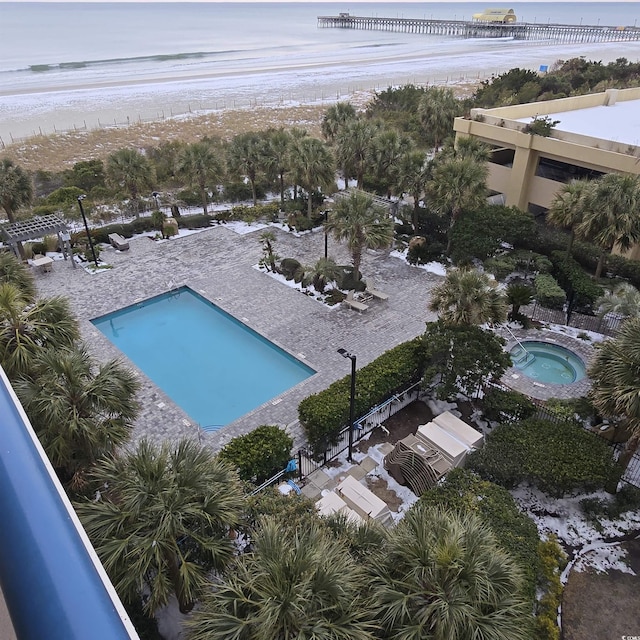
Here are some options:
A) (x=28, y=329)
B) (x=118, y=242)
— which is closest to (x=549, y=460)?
(x=28, y=329)

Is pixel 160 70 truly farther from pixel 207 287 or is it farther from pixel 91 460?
pixel 91 460

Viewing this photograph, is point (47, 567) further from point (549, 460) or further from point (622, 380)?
point (622, 380)

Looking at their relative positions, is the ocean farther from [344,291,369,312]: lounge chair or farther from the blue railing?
the blue railing

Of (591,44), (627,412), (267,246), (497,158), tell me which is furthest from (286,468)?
(591,44)

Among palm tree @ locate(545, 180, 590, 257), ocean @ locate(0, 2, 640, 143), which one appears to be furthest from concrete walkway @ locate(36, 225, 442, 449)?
ocean @ locate(0, 2, 640, 143)

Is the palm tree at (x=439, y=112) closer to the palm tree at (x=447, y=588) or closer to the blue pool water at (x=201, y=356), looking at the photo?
the blue pool water at (x=201, y=356)

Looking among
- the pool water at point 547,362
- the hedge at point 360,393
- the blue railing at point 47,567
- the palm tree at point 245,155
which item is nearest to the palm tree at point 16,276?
the hedge at point 360,393
